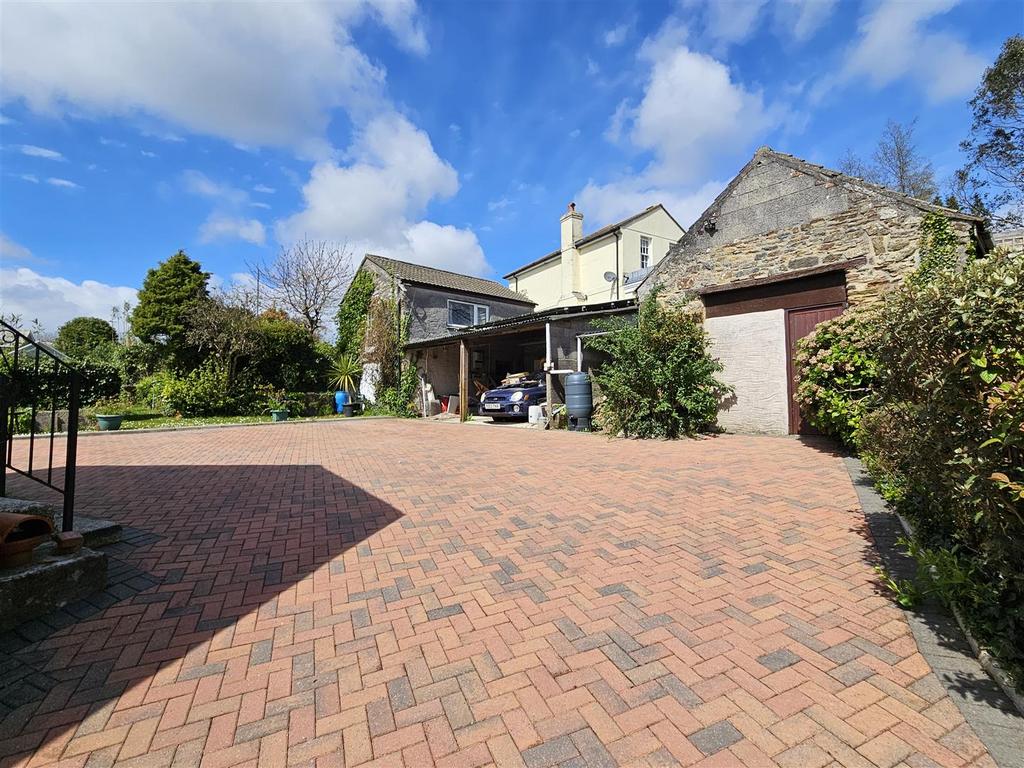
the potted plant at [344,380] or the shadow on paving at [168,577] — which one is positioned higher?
the potted plant at [344,380]

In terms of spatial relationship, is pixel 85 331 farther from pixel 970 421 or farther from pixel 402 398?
pixel 970 421

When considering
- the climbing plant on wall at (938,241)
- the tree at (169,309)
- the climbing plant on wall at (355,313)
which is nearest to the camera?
the climbing plant on wall at (938,241)

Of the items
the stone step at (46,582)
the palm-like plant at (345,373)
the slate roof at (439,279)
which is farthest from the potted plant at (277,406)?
the stone step at (46,582)

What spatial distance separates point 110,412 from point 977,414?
62.8ft

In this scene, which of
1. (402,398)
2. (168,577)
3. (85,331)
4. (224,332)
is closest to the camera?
(168,577)

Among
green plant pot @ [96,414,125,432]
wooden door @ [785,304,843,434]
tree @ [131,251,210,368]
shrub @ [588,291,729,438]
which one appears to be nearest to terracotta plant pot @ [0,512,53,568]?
shrub @ [588,291,729,438]

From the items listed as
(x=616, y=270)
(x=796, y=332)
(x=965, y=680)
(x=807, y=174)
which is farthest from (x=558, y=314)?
(x=616, y=270)

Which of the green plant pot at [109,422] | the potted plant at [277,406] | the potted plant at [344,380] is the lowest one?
the green plant pot at [109,422]

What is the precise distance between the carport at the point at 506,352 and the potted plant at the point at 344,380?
2846mm

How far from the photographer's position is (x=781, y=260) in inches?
344

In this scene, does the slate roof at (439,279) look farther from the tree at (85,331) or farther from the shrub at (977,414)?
the tree at (85,331)

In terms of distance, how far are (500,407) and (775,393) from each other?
7.55m

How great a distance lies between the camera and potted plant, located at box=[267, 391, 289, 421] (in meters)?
15.1

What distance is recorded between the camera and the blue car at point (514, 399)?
13.5 m
